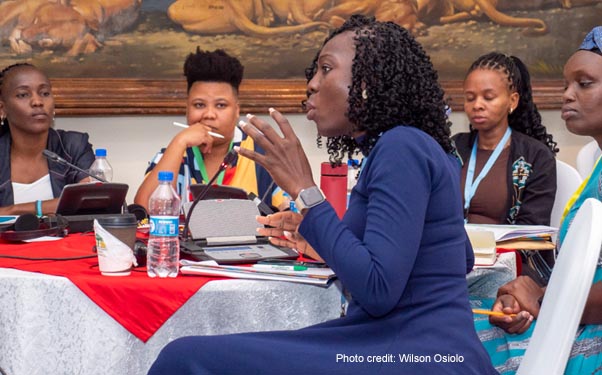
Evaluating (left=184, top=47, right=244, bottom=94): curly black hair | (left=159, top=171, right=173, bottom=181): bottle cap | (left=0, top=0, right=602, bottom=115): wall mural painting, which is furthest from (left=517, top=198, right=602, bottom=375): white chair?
(left=0, top=0, right=602, bottom=115): wall mural painting

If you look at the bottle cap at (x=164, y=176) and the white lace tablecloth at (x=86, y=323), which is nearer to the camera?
the white lace tablecloth at (x=86, y=323)

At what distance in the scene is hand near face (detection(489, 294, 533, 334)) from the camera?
6.27ft

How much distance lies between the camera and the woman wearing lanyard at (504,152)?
10.3 feet

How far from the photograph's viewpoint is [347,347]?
1.44 metres

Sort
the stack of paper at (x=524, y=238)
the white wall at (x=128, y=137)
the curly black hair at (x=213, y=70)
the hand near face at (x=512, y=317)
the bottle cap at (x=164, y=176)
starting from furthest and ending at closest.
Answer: the white wall at (x=128, y=137) → the curly black hair at (x=213, y=70) → the stack of paper at (x=524, y=238) → the bottle cap at (x=164, y=176) → the hand near face at (x=512, y=317)

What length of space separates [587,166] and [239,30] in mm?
1806

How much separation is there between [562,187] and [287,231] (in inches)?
66.8

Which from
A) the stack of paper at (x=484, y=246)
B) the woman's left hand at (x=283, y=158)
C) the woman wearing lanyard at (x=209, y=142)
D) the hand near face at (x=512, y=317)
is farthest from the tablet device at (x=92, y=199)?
Answer: the hand near face at (x=512, y=317)

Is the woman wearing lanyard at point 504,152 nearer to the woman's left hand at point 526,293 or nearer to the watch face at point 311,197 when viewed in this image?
the woman's left hand at point 526,293

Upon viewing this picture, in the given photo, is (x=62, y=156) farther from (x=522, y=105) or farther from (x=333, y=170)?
(x=522, y=105)

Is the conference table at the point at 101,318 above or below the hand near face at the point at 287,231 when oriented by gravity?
below

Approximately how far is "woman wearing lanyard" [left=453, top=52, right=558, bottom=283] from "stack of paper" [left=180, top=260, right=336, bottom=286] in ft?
5.18

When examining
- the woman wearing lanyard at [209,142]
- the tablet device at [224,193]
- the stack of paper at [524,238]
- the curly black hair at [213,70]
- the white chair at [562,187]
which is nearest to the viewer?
the stack of paper at [524,238]

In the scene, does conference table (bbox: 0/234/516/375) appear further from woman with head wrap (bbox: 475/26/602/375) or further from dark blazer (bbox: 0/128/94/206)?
dark blazer (bbox: 0/128/94/206)
